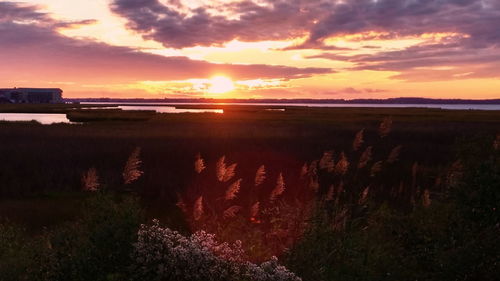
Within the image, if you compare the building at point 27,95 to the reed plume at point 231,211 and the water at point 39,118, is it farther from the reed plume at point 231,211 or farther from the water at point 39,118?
the reed plume at point 231,211

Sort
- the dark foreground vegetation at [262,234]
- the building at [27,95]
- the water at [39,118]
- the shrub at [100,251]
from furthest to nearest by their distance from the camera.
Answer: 1. the building at [27,95]
2. the water at [39,118]
3. the shrub at [100,251]
4. the dark foreground vegetation at [262,234]

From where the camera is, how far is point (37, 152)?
2877 centimetres

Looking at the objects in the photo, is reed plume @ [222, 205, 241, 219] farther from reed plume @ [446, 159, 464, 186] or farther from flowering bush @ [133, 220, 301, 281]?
reed plume @ [446, 159, 464, 186]

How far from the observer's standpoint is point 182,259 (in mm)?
7656

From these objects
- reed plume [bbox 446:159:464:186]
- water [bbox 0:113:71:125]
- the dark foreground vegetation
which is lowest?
water [bbox 0:113:71:125]

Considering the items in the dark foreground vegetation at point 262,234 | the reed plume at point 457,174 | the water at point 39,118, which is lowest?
the water at point 39,118

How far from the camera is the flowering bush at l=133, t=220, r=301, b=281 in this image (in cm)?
762

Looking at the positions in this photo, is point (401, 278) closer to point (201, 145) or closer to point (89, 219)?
point (89, 219)

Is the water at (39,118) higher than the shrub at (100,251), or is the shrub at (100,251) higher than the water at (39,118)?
the shrub at (100,251)

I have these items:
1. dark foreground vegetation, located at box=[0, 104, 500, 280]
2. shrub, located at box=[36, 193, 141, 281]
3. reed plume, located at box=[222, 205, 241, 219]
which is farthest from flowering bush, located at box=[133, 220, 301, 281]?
reed plume, located at box=[222, 205, 241, 219]

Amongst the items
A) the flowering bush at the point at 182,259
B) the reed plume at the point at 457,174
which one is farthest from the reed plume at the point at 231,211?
the reed plume at the point at 457,174

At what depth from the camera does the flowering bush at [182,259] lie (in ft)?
25.0

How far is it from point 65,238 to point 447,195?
8.81 meters

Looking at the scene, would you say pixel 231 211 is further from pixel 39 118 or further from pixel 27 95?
pixel 27 95
